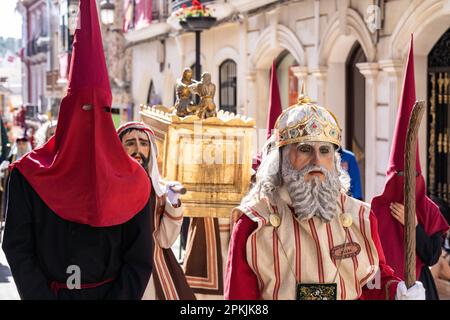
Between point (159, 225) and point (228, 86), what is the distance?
46.5 feet

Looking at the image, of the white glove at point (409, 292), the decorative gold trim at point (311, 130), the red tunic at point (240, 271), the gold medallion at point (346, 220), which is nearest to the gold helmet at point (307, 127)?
the decorative gold trim at point (311, 130)

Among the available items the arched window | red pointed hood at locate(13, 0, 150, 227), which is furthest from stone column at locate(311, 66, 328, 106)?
red pointed hood at locate(13, 0, 150, 227)

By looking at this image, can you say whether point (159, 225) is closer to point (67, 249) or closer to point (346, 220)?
point (67, 249)

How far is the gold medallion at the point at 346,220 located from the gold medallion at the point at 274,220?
286 millimetres

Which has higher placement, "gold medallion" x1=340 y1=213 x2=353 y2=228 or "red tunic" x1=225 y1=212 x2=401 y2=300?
"gold medallion" x1=340 y1=213 x2=353 y2=228

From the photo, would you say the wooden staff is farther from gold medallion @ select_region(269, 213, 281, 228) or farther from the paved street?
the paved street

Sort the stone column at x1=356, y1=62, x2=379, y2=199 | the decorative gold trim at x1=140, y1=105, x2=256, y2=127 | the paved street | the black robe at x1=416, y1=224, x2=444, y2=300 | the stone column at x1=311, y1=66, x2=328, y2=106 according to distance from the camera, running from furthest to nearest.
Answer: the stone column at x1=311, y1=66, x2=328, y2=106
the stone column at x1=356, y1=62, x2=379, y2=199
the paved street
the decorative gold trim at x1=140, y1=105, x2=256, y2=127
the black robe at x1=416, y1=224, x2=444, y2=300

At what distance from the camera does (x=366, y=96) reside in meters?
13.1

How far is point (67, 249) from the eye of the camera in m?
4.47

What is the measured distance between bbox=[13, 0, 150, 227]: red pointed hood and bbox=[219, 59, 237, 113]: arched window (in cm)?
1520

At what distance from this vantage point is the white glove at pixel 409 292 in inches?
171

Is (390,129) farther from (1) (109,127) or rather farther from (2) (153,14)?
(2) (153,14)

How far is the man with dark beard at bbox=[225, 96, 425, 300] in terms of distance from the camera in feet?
14.1

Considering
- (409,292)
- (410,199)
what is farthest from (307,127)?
(409,292)
